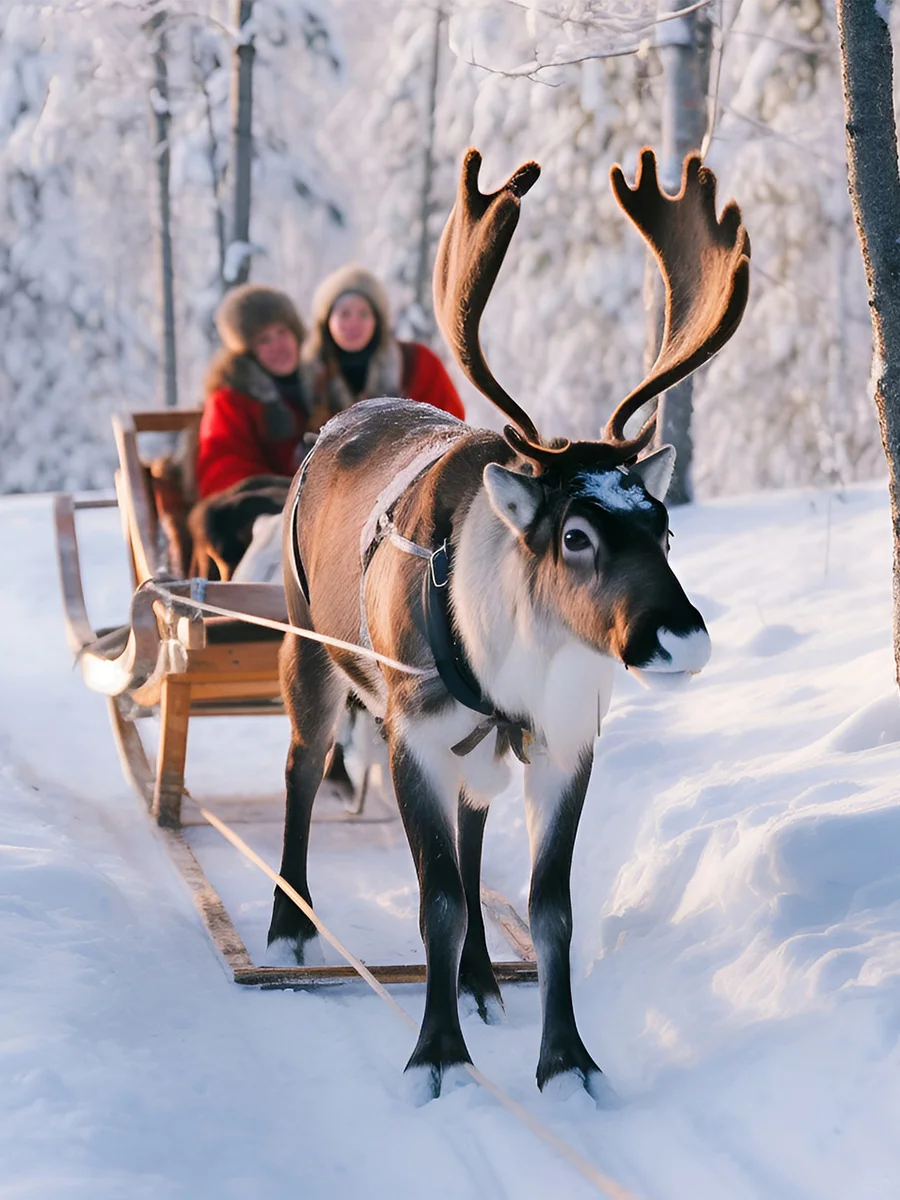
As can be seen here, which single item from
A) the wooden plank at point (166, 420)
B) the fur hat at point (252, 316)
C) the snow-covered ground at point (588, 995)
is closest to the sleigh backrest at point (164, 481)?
the wooden plank at point (166, 420)

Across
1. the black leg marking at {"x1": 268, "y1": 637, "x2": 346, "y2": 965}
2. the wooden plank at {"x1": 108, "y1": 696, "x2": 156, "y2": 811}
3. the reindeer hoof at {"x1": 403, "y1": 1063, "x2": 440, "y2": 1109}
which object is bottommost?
the wooden plank at {"x1": 108, "y1": 696, "x2": 156, "y2": 811}

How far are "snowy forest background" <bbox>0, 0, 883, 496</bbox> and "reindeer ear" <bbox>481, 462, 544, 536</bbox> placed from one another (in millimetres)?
8545

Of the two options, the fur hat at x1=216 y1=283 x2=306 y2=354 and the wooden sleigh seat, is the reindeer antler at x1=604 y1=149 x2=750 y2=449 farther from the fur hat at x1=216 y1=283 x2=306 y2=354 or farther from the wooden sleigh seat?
the fur hat at x1=216 y1=283 x2=306 y2=354

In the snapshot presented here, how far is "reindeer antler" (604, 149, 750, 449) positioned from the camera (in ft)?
10.9

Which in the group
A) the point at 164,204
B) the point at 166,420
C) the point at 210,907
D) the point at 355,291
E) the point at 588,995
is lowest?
the point at 210,907

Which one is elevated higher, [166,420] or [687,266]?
[687,266]

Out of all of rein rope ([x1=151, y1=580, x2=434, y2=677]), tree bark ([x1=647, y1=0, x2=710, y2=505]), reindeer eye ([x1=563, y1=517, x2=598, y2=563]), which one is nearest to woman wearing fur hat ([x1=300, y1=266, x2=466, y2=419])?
rein rope ([x1=151, y1=580, x2=434, y2=677])

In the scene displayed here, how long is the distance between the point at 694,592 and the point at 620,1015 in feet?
12.9

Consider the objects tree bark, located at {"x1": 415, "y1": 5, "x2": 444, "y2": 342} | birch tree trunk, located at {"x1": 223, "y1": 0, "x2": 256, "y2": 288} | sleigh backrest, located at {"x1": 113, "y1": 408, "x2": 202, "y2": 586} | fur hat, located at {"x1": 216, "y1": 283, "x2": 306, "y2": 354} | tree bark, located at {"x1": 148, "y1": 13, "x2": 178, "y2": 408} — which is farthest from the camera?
tree bark, located at {"x1": 415, "y1": 5, "x2": 444, "y2": 342}

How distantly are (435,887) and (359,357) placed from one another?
3.49m

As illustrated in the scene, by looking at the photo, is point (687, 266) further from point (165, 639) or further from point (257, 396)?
point (257, 396)

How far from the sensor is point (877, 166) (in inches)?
157

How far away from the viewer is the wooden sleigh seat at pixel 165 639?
16.9 feet

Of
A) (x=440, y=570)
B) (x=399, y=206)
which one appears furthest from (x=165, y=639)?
(x=399, y=206)
